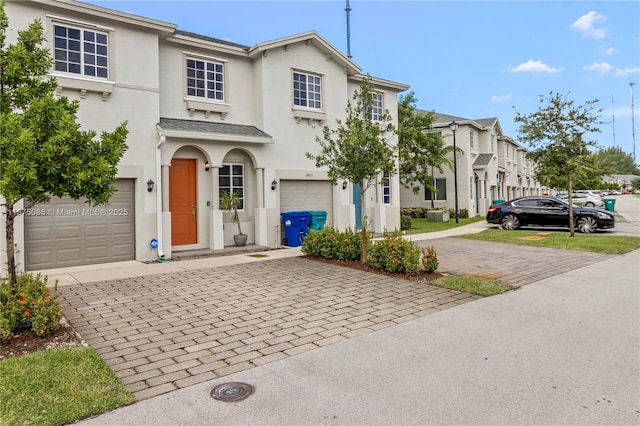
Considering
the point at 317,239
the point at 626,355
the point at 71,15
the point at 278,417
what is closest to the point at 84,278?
the point at 317,239

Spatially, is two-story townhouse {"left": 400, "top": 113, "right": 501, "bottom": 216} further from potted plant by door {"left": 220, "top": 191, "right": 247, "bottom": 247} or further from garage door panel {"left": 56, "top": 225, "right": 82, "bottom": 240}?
garage door panel {"left": 56, "top": 225, "right": 82, "bottom": 240}

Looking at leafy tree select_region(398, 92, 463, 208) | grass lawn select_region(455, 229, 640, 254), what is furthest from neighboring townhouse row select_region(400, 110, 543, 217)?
grass lawn select_region(455, 229, 640, 254)

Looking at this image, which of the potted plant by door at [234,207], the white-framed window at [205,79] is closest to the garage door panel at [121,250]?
the potted plant by door at [234,207]

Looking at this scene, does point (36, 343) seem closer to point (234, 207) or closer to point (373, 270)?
point (373, 270)

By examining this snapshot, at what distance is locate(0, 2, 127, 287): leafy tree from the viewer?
473 centimetres

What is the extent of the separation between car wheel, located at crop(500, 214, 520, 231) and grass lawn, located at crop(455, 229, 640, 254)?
2.48 meters

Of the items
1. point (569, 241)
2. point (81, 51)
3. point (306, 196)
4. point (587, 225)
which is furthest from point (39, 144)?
point (587, 225)

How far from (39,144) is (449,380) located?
5.23 metres

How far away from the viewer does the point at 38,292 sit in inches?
213

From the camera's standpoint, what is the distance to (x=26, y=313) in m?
5.03

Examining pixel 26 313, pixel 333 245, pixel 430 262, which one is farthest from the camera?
pixel 333 245

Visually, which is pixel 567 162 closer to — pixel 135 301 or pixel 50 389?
pixel 135 301

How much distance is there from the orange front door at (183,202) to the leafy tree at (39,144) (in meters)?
6.59

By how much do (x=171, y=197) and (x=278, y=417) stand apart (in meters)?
9.90
